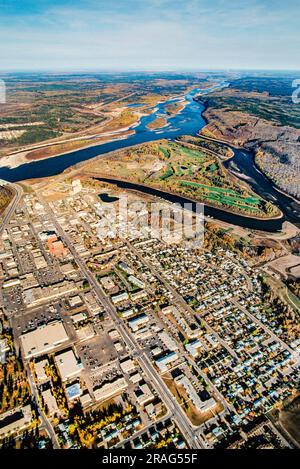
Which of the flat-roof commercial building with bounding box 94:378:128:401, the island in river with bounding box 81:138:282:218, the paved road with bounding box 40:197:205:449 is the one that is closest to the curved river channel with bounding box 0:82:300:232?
the island in river with bounding box 81:138:282:218

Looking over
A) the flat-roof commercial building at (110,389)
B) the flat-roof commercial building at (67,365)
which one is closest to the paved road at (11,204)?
the flat-roof commercial building at (67,365)

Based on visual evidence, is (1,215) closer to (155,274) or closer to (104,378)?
(155,274)

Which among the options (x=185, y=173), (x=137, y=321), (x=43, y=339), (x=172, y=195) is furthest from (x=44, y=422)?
(x=185, y=173)

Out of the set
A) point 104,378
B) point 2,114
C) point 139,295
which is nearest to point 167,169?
point 139,295

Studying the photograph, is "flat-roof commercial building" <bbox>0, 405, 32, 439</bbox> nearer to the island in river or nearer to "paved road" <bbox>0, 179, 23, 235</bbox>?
"paved road" <bbox>0, 179, 23, 235</bbox>

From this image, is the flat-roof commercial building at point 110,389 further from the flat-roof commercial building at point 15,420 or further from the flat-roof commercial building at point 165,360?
the flat-roof commercial building at point 15,420

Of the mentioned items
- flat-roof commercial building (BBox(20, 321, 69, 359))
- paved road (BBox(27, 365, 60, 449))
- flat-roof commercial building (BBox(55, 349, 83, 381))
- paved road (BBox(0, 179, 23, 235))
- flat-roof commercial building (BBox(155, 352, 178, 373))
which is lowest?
paved road (BBox(27, 365, 60, 449))
